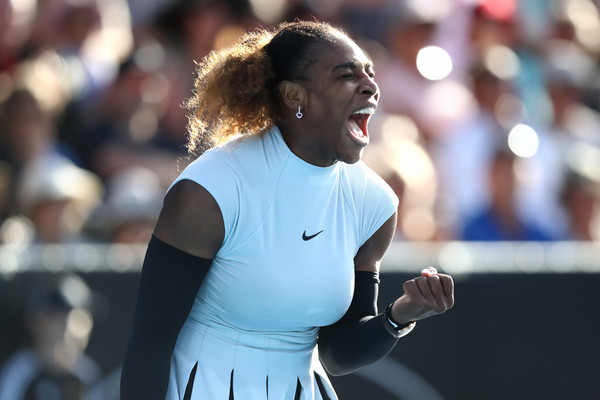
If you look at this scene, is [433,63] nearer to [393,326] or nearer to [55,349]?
[55,349]

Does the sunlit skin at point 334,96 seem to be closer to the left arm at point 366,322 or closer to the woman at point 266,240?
the woman at point 266,240

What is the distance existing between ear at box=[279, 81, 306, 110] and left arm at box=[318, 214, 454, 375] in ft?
1.54

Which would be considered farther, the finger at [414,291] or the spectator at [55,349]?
the spectator at [55,349]

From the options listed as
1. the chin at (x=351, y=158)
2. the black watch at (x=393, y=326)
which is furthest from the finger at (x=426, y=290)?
the chin at (x=351, y=158)

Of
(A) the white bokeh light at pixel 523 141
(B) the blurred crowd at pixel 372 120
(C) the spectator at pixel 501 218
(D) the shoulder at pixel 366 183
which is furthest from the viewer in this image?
(A) the white bokeh light at pixel 523 141

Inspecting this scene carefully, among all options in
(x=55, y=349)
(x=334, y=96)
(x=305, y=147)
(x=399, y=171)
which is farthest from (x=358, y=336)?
(x=399, y=171)

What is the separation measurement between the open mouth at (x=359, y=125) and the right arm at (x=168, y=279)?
43 cm

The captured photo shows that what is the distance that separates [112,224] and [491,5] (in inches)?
131

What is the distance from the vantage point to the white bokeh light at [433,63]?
6.33 meters

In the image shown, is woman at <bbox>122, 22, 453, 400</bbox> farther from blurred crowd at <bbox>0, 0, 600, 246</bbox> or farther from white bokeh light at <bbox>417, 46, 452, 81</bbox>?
white bokeh light at <bbox>417, 46, 452, 81</bbox>

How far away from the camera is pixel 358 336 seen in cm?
271

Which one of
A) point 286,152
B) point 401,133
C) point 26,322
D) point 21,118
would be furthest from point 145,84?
point 286,152

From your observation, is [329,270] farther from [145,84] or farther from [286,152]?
A: [145,84]

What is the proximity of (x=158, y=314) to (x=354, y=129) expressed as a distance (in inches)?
28.6
